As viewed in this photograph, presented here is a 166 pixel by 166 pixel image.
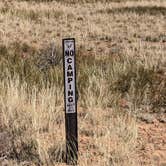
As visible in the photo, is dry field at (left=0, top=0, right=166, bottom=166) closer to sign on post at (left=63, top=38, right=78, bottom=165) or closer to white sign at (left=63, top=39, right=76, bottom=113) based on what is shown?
sign on post at (left=63, top=38, right=78, bottom=165)

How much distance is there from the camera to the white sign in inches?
199

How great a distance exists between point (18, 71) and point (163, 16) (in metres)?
14.8

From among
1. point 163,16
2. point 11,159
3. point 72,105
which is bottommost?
point 11,159

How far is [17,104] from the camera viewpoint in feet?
22.7

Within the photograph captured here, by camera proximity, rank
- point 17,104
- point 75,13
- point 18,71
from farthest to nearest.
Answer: point 75,13, point 18,71, point 17,104

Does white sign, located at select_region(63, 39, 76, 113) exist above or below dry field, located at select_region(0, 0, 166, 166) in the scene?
above

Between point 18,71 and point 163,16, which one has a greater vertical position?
point 163,16

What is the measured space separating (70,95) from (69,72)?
9.0 inches

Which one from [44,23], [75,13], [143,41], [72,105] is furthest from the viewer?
[75,13]

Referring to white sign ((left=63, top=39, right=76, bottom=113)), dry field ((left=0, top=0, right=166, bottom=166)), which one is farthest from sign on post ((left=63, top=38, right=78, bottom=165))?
dry field ((left=0, top=0, right=166, bottom=166))

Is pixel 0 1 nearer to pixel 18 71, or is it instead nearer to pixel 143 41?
pixel 143 41

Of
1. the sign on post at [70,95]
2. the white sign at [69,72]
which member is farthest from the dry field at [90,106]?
the white sign at [69,72]

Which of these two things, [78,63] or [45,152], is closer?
[45,152]

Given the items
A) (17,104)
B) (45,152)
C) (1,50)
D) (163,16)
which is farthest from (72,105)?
(163,16)
